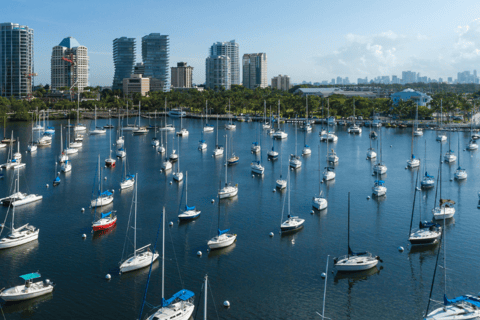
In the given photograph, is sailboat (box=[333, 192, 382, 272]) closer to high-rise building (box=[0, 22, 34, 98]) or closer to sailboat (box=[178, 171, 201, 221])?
sailboat (box=[178, 171, 201, 221])

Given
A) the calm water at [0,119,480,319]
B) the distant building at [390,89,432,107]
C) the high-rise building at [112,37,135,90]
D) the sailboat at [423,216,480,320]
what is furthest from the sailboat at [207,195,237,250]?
the high-rise building at [112,37,135,90]

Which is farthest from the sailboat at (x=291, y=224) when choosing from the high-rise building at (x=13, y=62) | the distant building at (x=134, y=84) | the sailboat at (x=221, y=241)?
the distant building at (x=134, y=84)

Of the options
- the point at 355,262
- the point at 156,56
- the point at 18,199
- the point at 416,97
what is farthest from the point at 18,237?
the point at 156,56

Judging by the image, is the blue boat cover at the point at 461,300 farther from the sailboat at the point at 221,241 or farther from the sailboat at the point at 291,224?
the sailboat at the point at 221,241

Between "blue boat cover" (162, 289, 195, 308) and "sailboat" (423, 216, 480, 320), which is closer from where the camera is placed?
"sailboat" (423, 216, 480, 320)

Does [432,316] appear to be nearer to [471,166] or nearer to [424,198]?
[424,198]

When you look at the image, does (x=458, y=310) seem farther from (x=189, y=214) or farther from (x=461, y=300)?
(x=189, y=214)
